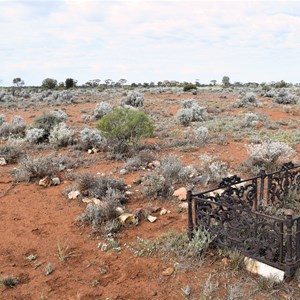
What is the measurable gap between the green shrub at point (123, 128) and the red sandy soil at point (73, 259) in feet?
11.8

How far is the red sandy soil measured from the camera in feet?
13.0

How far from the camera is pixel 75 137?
12477mm

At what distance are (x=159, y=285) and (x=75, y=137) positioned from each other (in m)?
9.19

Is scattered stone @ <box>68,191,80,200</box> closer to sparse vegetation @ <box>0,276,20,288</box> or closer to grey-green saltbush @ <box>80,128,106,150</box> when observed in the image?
sparse vegetation @ <box>0,276,20,288</box>

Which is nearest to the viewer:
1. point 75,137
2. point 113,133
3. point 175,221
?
point 175,221

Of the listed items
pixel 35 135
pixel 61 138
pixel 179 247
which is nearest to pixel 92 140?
pixel 61 138

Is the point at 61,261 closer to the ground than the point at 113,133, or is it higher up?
closer to the ground

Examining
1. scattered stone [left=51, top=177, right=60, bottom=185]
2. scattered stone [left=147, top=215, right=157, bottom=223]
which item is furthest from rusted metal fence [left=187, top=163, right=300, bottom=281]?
scattered stone [left=51, top=177, right=60, bottom=185]

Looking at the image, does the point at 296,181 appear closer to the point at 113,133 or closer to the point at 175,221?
the point at 175,221

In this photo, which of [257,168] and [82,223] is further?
[257,168]

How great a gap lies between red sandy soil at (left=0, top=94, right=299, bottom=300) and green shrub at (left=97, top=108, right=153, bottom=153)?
359 centimetres

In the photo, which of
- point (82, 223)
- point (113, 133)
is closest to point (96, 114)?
point (113, 133)

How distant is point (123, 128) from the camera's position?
1050 centimetres

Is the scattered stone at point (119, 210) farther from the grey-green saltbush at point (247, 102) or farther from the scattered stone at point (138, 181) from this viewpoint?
the grey-green saltbush at point (247, 102)
